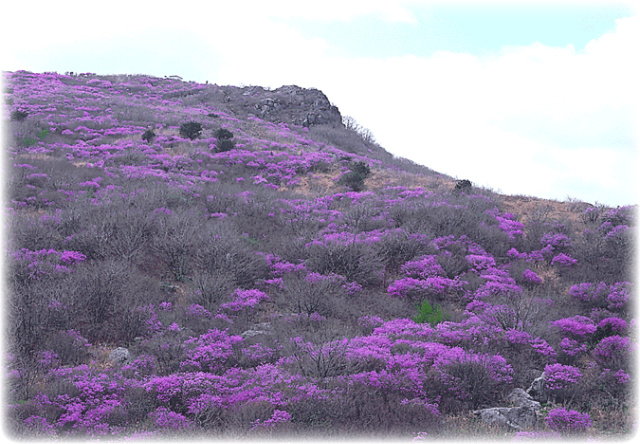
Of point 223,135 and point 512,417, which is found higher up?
point 223,135

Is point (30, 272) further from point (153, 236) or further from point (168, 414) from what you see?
point (168, 414)

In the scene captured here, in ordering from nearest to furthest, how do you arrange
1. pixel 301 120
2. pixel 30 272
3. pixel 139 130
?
pixel 30 272, pixel 139 130, pixel 301 120

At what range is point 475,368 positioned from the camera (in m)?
7.30

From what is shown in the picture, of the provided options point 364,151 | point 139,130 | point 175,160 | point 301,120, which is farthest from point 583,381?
point 301,120

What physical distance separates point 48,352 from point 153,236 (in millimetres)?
5919

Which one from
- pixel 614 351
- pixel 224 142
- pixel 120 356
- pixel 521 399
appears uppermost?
pixel 224 142

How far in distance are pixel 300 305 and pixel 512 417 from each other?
533cm

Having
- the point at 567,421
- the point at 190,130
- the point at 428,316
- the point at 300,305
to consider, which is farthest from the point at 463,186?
the point at 190,130

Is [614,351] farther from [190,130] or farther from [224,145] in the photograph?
Result: [190,130]

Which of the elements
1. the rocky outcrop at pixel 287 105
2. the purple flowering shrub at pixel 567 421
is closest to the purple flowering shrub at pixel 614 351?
the purple flowering shrub at pixel 567 421

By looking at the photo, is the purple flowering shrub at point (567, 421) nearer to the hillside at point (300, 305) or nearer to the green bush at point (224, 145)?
the hillside at point (300, 305)

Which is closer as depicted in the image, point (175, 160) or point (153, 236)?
point (153, 236)

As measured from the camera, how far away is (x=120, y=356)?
7.87m

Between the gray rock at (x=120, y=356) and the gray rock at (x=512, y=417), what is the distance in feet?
20.3
